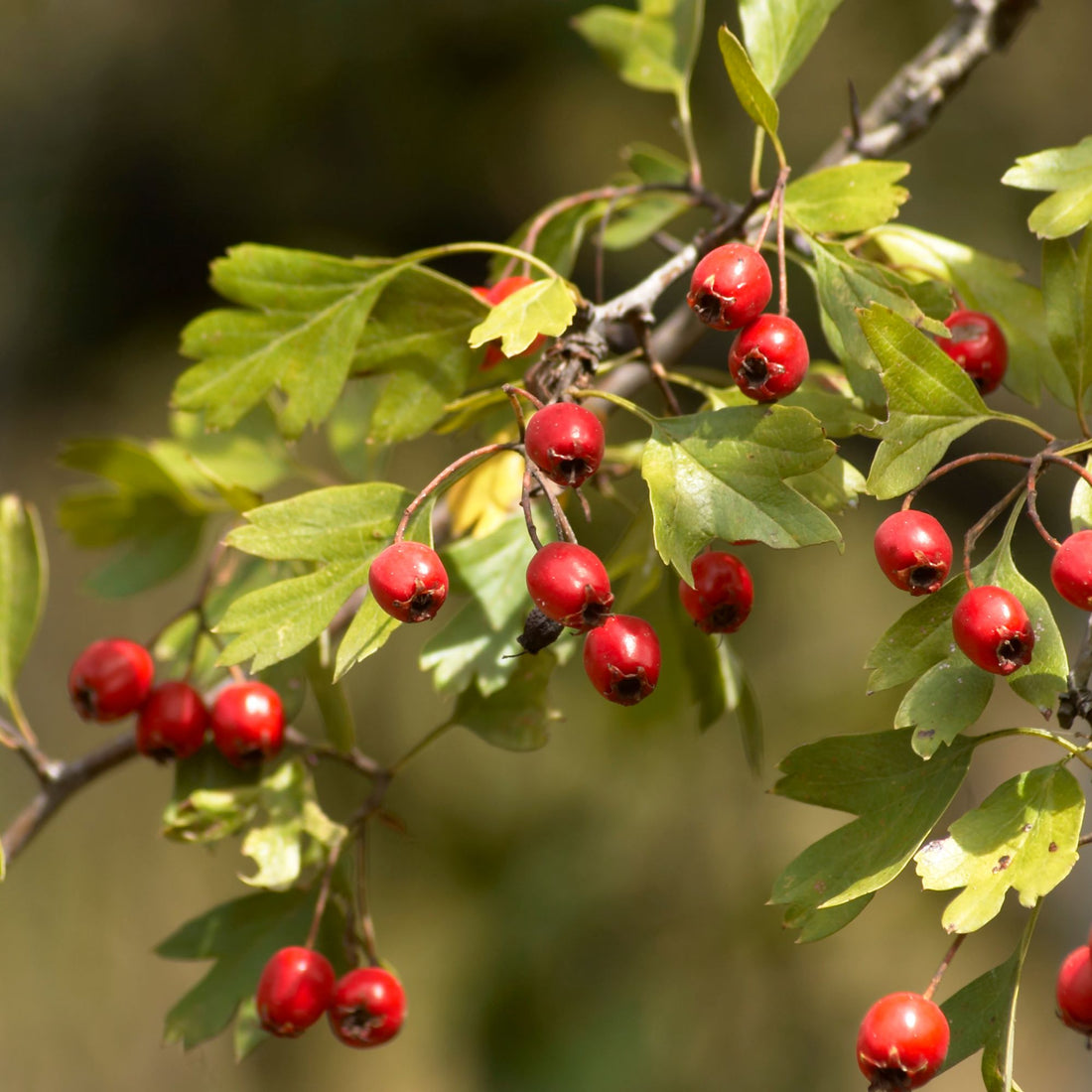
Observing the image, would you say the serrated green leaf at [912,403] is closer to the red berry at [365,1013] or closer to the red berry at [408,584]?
the red berry at [408,584]

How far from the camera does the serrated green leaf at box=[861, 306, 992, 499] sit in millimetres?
534

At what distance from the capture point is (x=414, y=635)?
2.04 metres

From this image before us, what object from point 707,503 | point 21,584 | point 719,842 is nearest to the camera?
point 707,503

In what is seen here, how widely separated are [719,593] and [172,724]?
0.43 meters

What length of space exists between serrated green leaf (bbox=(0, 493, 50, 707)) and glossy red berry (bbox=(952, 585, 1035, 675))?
2.21ft

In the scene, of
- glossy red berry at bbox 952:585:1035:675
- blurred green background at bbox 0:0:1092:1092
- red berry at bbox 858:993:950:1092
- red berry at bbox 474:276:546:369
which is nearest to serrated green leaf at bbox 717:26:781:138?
red berry at bbox 474:276:546:369

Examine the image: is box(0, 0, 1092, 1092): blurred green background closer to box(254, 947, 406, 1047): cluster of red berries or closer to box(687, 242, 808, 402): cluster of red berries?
box(254, 947, 406, 1047): cluster of red berries

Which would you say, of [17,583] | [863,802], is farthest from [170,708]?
[863,802]

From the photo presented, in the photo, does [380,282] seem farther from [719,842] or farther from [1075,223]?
[719,842]

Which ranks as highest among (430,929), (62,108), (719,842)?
(62,108)

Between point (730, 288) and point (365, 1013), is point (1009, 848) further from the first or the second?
point (365, 1013)

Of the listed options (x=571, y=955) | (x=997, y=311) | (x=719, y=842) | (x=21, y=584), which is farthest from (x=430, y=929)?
(x=997, y=311)

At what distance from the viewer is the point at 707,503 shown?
0.56m

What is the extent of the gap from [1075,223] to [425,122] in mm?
1429
